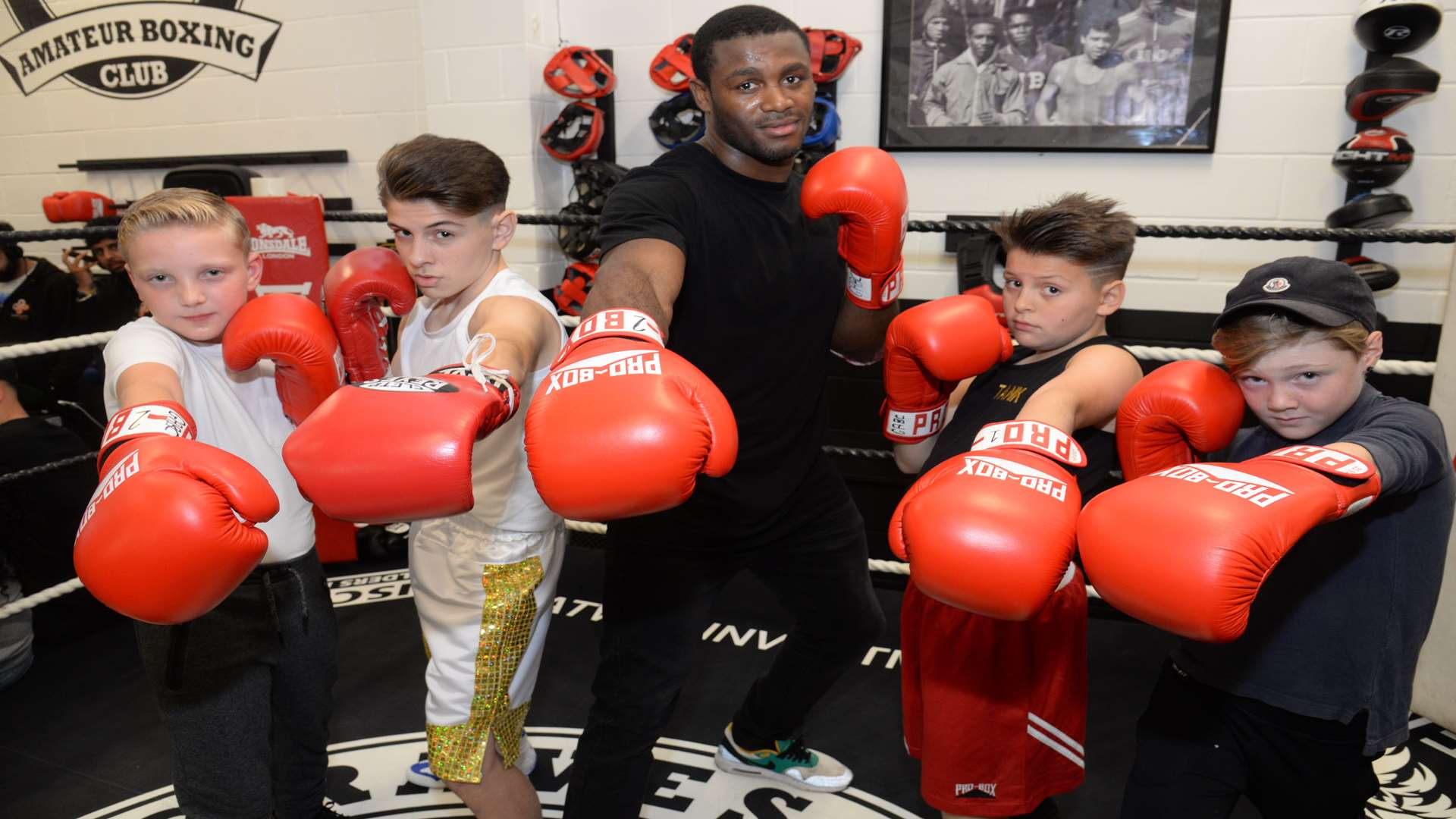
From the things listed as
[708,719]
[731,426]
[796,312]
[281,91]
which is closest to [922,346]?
[796,312]

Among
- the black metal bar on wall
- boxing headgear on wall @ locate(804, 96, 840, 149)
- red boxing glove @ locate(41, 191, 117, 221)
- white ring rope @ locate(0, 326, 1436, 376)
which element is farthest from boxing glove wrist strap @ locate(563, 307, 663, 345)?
red boxing glove @ locate(41, 191, 117, 221)

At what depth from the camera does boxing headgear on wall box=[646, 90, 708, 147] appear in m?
3.15

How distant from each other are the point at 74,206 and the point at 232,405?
3.35m

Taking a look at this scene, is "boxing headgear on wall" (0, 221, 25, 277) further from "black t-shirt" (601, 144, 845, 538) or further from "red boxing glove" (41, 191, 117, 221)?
"black t-shirt" (601, 144, 845, 538)

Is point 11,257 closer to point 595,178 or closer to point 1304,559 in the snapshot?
point 595,178

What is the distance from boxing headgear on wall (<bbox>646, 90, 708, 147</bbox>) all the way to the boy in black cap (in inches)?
89.3

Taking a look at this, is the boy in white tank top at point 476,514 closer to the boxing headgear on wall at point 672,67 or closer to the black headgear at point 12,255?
the boxing headgear on wall at point 672,67

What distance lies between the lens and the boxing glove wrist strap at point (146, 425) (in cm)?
104

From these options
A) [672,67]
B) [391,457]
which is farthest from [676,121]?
[391,457]

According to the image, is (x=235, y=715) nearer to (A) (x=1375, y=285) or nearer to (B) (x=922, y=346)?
(B) (x=922, y=346)

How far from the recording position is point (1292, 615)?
116 centimetres

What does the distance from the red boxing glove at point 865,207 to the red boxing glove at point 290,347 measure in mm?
765

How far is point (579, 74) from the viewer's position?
312 cm

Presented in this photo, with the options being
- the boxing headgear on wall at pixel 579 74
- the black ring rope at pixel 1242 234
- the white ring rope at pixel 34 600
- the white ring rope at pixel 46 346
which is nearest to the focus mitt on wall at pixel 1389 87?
the black ring rope at pixel 1242 234
